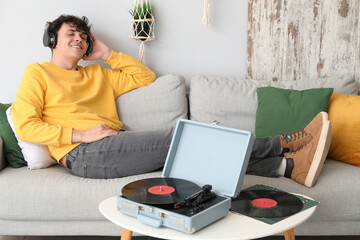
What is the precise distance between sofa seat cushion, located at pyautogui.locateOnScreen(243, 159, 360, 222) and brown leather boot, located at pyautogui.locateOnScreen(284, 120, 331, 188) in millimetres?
44

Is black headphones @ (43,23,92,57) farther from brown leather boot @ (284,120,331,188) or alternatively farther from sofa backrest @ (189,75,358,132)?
brown leather boot @ (284,120,331,188)

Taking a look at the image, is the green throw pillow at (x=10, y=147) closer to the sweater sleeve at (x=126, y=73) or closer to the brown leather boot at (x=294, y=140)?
the sweater sleeve at (x=126, y=73)

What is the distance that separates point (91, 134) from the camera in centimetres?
224

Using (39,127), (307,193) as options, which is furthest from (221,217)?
(39,127)

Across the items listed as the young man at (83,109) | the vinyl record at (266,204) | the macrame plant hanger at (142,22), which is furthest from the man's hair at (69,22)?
the vinyl record at (266,204)

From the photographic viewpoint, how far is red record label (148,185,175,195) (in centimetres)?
151

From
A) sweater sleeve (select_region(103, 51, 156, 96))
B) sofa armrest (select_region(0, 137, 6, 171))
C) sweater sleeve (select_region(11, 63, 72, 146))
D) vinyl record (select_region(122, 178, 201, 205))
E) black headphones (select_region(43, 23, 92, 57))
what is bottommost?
sofa armrest (select_region(0, 137, 6, 171))

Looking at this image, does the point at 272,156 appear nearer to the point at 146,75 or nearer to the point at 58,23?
the point at 146,75

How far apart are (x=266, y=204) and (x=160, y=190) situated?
367 millimetres

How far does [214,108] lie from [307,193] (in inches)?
30.4

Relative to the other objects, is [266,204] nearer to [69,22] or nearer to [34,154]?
[34,154]

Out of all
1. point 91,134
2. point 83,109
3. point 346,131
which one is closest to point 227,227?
point 91,134

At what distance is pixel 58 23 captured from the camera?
2.51 meters

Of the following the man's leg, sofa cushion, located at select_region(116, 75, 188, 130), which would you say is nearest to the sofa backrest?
sofa cushion, located at select_region(116, 75, 188, 130)
